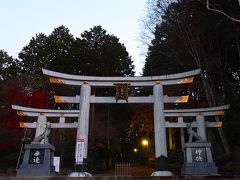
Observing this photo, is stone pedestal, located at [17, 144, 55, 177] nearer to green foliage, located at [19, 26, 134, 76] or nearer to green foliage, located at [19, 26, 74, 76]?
green foliage, located at [19, 26, 134, 76]

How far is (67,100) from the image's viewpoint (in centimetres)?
1708

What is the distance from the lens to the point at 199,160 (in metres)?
15.0

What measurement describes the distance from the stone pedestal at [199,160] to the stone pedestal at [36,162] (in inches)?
269

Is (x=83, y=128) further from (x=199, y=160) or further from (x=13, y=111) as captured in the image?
(x=13, y=111)

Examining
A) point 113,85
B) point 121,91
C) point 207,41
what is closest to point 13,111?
point 113,85

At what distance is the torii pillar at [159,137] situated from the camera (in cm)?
1534

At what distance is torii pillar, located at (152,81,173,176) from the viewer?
15344 mm

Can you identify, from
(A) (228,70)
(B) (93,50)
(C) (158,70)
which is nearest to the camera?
(A) (228,70)

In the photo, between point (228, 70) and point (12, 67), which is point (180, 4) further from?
point (12, 67)

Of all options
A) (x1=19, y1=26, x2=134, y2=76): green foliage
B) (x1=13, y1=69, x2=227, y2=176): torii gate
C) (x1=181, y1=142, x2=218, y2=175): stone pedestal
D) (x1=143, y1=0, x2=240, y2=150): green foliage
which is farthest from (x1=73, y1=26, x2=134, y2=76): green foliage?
(x1=181, y1=142, x2=218, y2=175): stone pedestal

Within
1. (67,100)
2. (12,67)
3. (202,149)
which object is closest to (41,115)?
(67,100)

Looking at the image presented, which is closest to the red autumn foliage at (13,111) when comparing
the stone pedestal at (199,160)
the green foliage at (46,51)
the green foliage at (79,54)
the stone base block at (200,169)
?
the green foliage at (79,54)

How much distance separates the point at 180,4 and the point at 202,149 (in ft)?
31.7

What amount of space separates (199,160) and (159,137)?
2.32m
